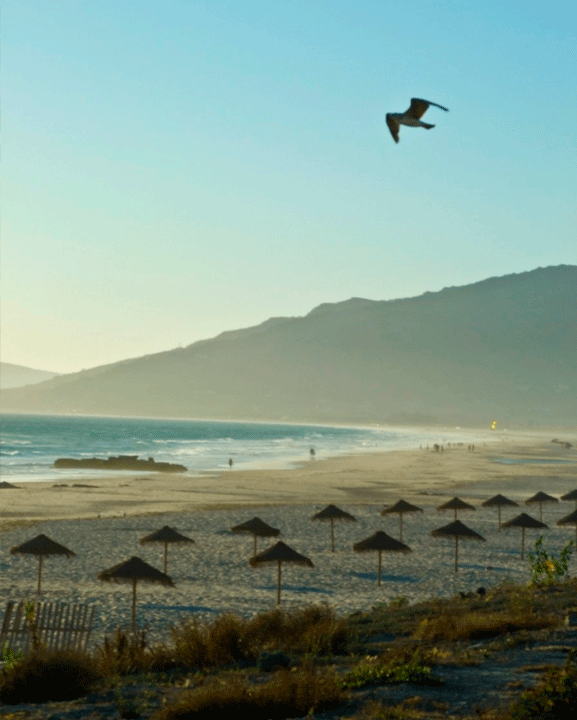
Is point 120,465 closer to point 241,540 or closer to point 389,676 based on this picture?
point 241,540

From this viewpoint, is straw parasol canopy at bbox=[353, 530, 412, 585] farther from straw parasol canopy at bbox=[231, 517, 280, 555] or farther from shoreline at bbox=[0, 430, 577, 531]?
shoreline at bbox=[0, 430, 577, 531]

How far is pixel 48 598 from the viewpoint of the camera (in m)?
19.5

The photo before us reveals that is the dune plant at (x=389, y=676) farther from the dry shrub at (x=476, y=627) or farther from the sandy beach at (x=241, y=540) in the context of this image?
the sandy beach at (x=241, y=540)

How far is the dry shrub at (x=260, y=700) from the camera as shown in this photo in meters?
7.20

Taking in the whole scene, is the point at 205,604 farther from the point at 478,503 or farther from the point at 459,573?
the point at 478,503

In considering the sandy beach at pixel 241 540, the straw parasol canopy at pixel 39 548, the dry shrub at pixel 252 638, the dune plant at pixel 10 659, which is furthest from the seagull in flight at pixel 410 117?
the straw parasol canopy at pixel 39 548

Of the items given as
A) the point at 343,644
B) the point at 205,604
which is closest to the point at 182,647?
the point at 343,644

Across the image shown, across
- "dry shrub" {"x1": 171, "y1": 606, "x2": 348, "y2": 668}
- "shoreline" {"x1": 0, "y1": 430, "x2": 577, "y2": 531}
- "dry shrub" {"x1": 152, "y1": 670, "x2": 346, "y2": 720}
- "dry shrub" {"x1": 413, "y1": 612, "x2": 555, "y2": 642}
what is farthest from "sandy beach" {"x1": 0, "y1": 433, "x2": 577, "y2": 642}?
"dry shrub" {"x1": 152, "y1": 670, "x2": 346, "y2": 720}

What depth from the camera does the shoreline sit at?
1585 inches

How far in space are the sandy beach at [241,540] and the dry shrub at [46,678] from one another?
274 inches

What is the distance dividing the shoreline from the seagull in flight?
1075 inches

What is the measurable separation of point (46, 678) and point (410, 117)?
Result: 264 inches

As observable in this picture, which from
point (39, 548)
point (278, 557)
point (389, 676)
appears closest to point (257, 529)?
point (278, 557)

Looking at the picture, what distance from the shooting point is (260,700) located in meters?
7.37
